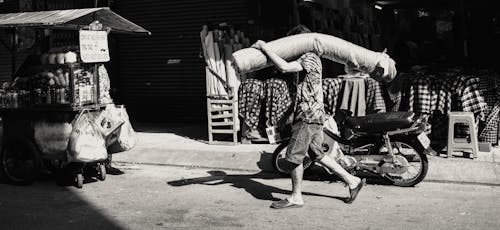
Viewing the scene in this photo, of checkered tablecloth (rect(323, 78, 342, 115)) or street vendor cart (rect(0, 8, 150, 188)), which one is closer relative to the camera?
street vendor cart (rect(0, 8, 150, 188))

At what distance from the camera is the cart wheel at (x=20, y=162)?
7.60m

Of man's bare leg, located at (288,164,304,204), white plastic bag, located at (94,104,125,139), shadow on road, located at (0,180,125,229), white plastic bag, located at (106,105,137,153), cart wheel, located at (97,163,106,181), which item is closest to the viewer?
shadow on road, located at (0,180,125,229)

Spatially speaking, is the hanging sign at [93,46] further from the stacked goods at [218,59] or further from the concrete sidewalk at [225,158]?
the stacked goods at [218,59]

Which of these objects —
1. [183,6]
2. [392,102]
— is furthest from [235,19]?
[392,102]

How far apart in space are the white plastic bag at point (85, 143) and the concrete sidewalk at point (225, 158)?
1.90m

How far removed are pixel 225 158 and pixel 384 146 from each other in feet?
8.40

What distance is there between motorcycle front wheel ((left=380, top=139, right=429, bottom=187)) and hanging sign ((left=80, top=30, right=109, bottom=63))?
3756mm

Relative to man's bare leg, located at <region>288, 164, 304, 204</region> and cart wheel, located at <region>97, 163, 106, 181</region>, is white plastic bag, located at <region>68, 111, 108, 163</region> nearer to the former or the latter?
cart wheel, located at <region>97, 163, 106, 181</region>

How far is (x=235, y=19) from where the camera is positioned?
11492 millimetres

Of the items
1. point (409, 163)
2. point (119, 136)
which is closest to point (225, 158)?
point (119, 136)

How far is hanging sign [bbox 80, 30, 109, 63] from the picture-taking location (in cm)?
735

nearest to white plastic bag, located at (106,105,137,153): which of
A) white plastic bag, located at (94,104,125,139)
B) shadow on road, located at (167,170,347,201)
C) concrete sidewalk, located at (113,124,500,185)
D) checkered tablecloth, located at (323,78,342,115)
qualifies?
white plastic bag, located at (94,104,125,139)

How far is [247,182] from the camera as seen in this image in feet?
25.0

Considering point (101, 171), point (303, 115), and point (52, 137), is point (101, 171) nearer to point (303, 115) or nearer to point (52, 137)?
point (52, 137)
